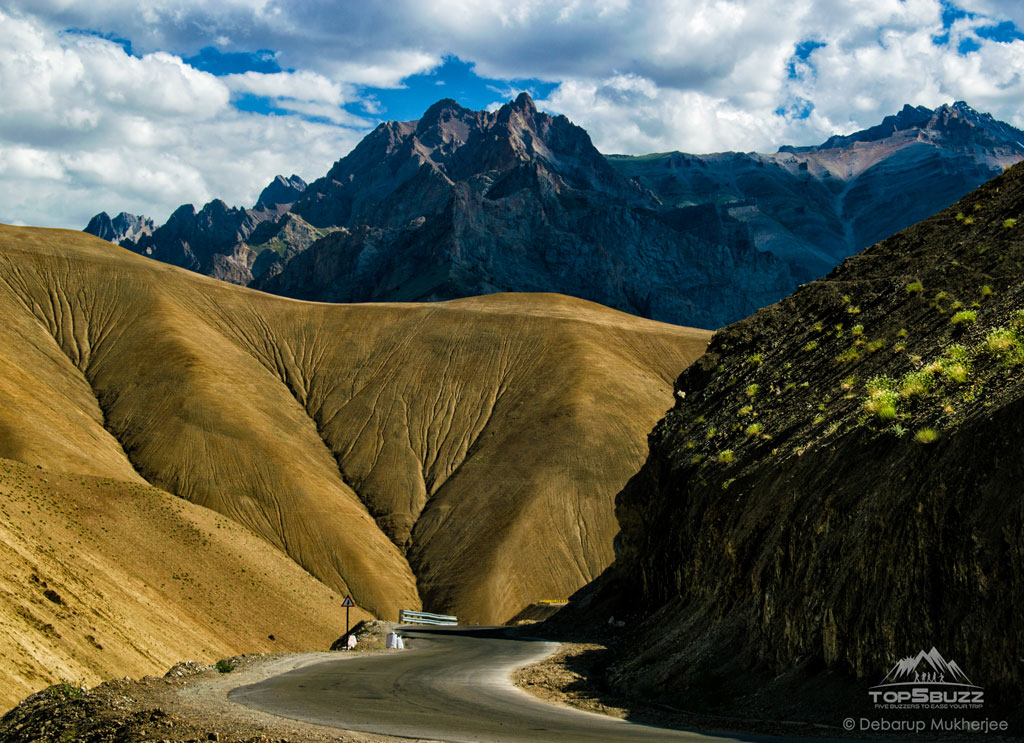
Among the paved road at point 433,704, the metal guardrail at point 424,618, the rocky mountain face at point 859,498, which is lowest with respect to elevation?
the metal guardrail at point 424,618

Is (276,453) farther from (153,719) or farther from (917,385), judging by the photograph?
(917,385)

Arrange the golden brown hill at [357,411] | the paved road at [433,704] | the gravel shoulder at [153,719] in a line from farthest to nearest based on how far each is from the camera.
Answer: the golden brown hill at [357,411], the paved road at [433,704], the gravel shoulder at [153,719]

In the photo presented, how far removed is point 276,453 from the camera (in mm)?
71750

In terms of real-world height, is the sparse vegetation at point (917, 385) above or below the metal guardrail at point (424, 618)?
above

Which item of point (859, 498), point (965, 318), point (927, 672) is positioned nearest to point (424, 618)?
point (965, 318)

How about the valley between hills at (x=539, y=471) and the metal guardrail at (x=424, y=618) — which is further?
the metal guardrail at (x=424, y=618)

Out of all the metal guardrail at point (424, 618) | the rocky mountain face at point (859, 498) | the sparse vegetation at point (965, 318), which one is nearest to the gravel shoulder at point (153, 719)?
the rocky mountain face at point (859, 498)

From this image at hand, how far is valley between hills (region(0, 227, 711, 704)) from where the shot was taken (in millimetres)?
34812

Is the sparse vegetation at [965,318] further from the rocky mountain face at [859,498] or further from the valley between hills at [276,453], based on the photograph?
the valley between hills at [276,453]

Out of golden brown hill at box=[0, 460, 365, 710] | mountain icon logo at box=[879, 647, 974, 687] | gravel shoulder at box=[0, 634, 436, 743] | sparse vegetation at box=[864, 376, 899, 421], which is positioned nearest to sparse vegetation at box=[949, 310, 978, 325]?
sparse vegetation at box=[864, 376, 899, 421]

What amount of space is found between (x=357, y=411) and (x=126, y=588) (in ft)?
177

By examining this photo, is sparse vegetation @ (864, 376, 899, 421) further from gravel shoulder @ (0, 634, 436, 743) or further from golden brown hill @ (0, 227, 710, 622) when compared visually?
golden brown hill @ (0, 227, 710, 622)

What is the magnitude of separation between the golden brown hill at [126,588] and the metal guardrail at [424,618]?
3.85 m

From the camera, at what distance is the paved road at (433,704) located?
1323 centimetres
